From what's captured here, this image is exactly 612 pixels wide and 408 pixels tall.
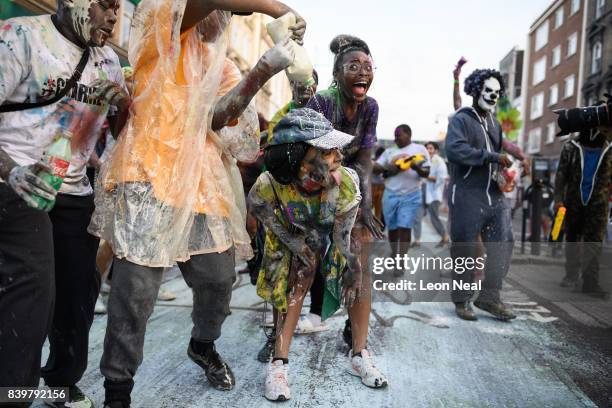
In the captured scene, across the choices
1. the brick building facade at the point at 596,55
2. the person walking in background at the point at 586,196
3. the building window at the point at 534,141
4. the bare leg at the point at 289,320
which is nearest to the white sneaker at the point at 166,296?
the bare leg at the point at 289,320

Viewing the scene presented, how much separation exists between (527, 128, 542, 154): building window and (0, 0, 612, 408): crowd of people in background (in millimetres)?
33531

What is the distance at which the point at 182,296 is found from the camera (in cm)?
472

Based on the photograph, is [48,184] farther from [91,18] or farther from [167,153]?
[91,18]

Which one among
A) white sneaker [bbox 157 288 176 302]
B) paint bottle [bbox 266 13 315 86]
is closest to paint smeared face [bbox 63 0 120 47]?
paint bottle [bbox 266 13 315 86]

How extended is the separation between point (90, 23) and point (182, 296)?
122 inches

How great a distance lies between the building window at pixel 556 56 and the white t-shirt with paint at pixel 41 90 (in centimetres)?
3398

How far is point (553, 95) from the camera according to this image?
31.5 m

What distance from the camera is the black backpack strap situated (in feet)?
6.23

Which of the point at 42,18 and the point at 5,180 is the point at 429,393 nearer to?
the point at 5,180

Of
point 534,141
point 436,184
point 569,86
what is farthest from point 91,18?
point 534,141

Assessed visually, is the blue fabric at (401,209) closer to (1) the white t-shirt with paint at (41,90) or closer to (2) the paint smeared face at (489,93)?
(2) the paint smeared face at (489,93)

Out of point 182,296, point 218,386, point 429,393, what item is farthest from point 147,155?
point 182,296

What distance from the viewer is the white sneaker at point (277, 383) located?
2.48m

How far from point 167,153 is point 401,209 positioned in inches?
183
